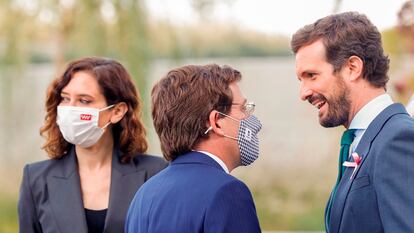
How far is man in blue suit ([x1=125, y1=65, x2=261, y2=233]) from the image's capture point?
257 cm

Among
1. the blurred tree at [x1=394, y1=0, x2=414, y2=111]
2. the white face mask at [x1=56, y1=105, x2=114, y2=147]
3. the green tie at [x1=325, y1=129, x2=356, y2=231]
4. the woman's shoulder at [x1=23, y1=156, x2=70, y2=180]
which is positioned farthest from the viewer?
the blurred tree at [x1=394, y1=0, x2=414, y2=111]

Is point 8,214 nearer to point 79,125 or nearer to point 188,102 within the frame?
point 79,125

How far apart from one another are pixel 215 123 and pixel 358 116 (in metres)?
0.48

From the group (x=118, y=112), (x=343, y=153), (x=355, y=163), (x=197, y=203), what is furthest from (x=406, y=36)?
(x=197, y=203)

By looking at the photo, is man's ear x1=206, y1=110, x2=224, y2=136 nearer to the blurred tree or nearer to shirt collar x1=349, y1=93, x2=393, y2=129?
shirt collar x1=349, y1=93, x2=393, y2=129

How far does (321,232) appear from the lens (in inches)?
381

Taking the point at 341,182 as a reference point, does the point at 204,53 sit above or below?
below

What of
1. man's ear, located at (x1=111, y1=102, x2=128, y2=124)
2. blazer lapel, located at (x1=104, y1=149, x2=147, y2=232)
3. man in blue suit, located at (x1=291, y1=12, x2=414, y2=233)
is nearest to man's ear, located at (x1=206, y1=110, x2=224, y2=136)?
man in blue suit, located at (x1=291, y1=12, x2=414, y2=233)

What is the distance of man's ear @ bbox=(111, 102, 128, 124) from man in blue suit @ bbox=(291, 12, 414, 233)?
120cm

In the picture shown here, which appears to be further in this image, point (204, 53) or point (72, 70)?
point (204, 53)

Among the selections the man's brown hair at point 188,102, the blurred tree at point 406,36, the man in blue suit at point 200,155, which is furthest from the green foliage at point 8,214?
the man's brown hair at point 188,102

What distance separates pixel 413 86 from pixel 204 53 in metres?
2.47

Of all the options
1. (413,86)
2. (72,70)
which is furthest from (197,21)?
(72,70)

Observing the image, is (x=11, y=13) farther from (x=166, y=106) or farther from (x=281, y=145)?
(x=166, y=106)
